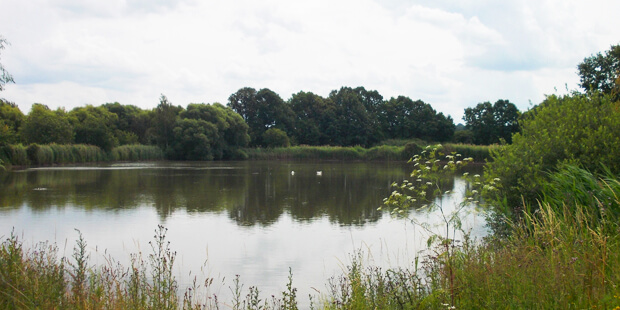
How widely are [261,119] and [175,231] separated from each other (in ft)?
217

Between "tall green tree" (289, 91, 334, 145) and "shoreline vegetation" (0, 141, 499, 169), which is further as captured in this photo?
"tall green tree" (289, 91, 334, 145)

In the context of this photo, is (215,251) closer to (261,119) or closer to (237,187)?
(237,187)

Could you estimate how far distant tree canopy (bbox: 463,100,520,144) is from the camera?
2958 inches

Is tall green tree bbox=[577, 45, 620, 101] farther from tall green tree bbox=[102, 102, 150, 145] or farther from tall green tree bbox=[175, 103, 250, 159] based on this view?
tall green tree bbox=[102, 102, 150, 145]

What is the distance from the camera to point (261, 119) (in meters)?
78.1

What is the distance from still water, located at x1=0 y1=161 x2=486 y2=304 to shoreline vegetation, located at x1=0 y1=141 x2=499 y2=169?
2267 centimetres

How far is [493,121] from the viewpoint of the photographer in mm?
75750

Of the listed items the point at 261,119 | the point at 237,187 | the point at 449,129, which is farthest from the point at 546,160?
the point at 449,129

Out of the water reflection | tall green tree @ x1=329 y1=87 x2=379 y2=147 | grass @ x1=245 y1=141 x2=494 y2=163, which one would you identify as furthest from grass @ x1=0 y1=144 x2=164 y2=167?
tall green tree @ x1=329 y1=87 x2=379 y2=147

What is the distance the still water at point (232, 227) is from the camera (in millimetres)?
9055

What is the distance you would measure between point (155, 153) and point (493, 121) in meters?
48.4

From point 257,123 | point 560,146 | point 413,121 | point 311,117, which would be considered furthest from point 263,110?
point 560,146

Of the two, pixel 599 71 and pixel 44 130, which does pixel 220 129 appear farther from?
pixel 599 71

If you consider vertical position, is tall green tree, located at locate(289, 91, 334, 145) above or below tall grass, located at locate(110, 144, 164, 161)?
above
